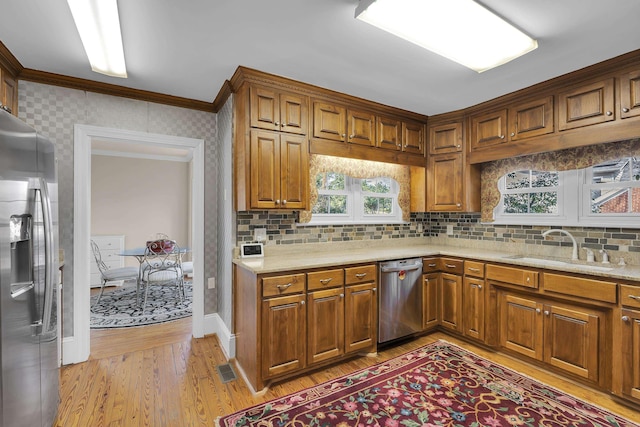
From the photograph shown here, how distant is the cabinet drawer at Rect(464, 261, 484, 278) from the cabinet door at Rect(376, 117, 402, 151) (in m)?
1.44

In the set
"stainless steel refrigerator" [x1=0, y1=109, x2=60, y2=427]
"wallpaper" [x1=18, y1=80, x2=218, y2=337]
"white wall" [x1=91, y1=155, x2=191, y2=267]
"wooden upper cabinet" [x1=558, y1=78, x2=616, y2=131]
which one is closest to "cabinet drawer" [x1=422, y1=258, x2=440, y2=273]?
"wooden upper cabinet" [x1=558, y1=78, x2=616, y2=131]

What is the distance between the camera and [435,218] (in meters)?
4.03

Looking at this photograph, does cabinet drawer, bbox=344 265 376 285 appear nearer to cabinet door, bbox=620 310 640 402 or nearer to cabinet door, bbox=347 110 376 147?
cabinet door, bbox=347 110 376 147

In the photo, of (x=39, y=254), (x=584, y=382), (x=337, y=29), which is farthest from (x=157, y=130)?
(x=584, y=382)

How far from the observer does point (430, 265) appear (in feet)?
10.3

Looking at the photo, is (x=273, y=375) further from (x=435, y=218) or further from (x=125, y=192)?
(x=125, y=192)

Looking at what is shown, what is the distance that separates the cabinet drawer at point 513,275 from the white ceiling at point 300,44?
1.66 m

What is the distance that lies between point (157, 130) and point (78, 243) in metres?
1.25

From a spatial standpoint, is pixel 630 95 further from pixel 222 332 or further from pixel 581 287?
pixel 222 332

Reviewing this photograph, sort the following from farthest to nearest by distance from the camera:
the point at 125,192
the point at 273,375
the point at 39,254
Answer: the point at 125,192, the point at 273,375, the point at 39,254

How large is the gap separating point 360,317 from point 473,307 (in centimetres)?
119

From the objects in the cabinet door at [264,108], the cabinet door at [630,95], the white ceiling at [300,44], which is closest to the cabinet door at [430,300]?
the white ceiling at [300,44]

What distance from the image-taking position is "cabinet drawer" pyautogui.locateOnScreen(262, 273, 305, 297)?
2211 millimetres

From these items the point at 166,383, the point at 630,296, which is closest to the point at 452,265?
the point at 630,296
